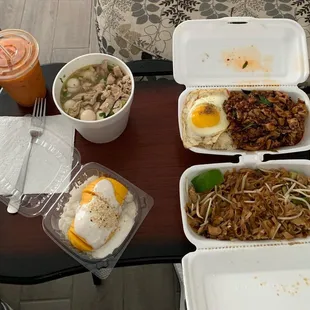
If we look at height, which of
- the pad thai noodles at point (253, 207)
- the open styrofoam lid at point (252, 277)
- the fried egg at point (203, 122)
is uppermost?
the fried egg at point (203, 122)

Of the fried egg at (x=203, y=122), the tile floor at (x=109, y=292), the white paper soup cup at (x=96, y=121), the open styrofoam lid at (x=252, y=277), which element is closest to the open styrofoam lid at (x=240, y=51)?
the fried egg at (x=203, y=122)

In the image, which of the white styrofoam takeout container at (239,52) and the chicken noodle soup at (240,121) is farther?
the white styrofoam takeout container at (239,52)

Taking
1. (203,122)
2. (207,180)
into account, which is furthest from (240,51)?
(207,180)

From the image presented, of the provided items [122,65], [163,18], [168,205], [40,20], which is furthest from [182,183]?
[40,20]

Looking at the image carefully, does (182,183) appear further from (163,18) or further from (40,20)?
(40,20)

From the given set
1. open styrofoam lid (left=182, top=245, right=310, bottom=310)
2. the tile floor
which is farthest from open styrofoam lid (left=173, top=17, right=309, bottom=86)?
the tile floor

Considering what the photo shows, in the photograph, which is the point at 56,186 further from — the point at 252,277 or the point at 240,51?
the point at 240,51

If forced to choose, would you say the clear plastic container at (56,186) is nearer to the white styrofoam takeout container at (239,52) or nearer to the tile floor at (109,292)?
the white styrofoam takeout container at (239,52)
